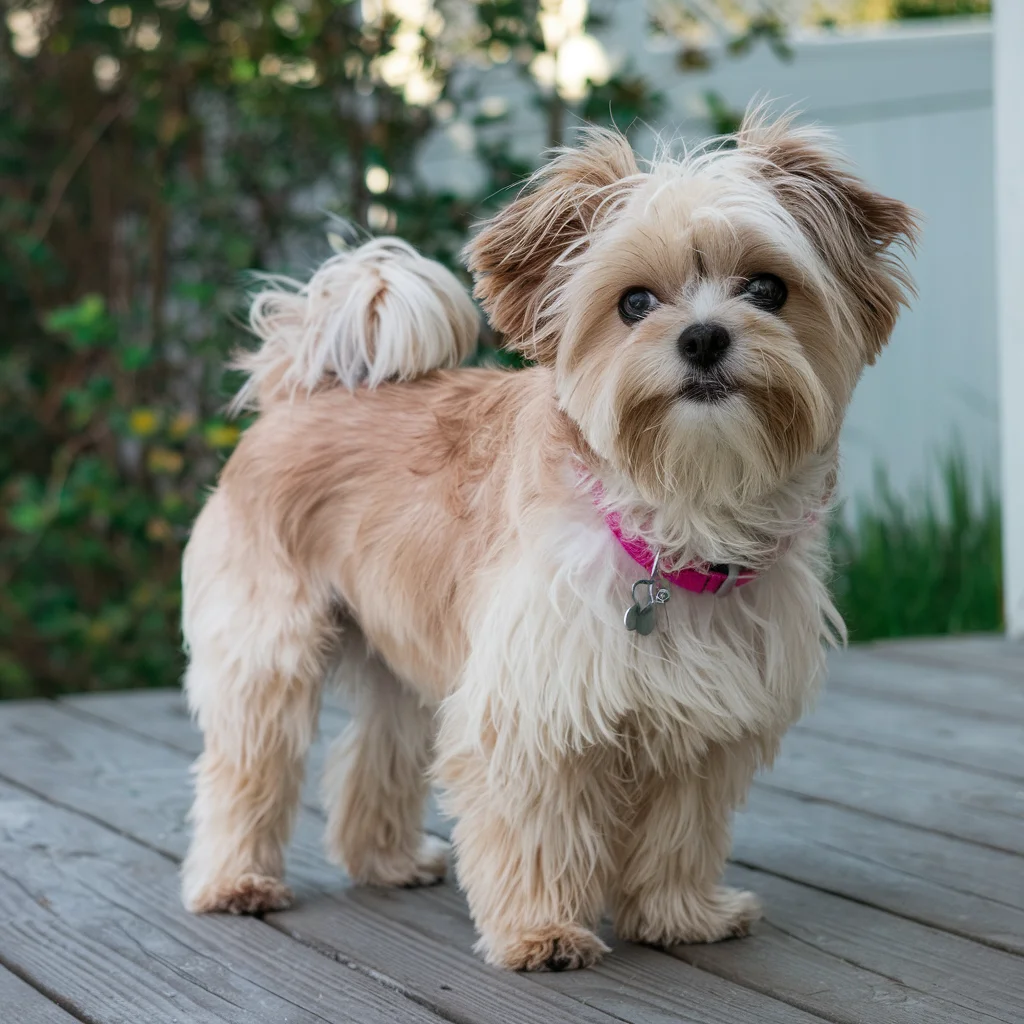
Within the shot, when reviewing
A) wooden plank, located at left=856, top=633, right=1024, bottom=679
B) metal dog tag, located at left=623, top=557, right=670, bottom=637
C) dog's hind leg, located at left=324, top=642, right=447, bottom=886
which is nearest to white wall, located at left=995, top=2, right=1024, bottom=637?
wooden plank, located at left=856, top=633, right=1024, bottom=679

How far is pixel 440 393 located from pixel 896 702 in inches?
73.6

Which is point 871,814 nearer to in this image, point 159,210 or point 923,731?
point 923,731

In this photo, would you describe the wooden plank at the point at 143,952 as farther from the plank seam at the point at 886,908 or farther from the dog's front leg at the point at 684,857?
the plank seam at the point at 886,908

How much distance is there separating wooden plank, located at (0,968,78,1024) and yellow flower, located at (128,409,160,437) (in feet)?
8.39

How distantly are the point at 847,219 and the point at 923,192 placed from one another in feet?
13.9

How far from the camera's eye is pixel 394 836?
299 centimetres

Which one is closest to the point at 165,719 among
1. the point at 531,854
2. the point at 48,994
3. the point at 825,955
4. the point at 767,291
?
the point at 48,994

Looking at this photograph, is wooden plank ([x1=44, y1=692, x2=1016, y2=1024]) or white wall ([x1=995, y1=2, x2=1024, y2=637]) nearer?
wooden plank ([x1=44, y1=692, x2=1016, y2=1024])

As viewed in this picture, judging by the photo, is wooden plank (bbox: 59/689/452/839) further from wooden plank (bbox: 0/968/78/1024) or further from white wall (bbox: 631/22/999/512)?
white wall (bbox: 631/22/999/512)

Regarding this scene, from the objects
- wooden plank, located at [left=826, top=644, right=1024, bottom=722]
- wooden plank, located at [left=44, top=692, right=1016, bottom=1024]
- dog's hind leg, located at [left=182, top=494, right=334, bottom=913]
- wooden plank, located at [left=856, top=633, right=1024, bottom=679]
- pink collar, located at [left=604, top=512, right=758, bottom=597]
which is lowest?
wooden plank, located at [left=856, top=633, right=1024, bottom=679]

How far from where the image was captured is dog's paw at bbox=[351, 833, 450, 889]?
2.97m

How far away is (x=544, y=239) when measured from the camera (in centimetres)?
239

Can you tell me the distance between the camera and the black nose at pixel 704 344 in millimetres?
2123

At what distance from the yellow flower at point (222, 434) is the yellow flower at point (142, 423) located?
9.5 inches
